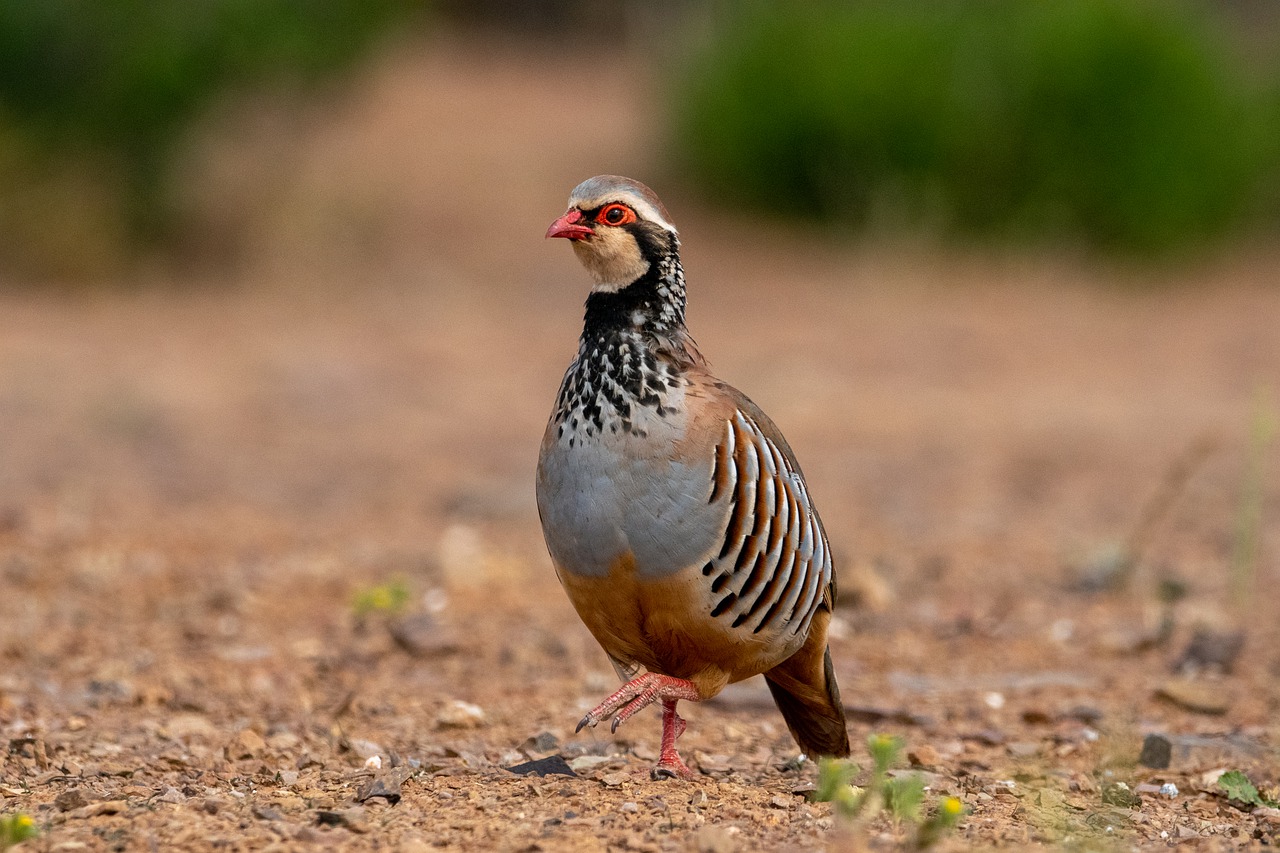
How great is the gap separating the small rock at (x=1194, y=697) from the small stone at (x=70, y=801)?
3.29 meters

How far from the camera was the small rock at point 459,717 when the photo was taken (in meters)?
4.99

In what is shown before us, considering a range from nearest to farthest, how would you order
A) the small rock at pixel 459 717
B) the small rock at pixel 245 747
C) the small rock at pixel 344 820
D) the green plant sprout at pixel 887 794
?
the green plant sprout at pixel 887 794 < the small rock at pixel 344 820 < the small rock at pixel 245 747 < the small rock at pixel 459 717

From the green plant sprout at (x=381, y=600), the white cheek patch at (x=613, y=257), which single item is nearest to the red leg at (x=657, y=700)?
the white cheek patch at (x=613, y=257)

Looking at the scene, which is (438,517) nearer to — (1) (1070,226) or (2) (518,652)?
(2) (518,652)

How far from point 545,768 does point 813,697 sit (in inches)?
31.4

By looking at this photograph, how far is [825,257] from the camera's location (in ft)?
50.1

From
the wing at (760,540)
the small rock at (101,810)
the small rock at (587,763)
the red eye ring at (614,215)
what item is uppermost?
the red eye ring at (614,215)

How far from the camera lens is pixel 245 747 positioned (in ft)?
14.6

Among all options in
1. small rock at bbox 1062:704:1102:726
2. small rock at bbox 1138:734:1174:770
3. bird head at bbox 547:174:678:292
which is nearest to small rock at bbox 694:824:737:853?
bird head at bbox 547:174:678:292

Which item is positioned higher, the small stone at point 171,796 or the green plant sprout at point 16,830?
the green plant sprout at point 16,830

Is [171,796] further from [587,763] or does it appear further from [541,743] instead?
[541,743]

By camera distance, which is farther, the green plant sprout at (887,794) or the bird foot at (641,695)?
the bird foot at (641,695)

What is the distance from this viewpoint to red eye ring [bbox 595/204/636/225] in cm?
422

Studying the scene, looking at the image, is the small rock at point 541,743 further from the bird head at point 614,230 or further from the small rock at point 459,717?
the bird head at point 614,230
